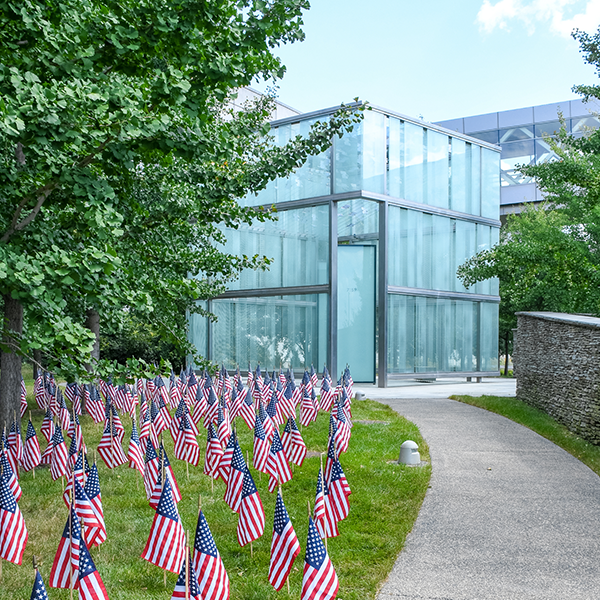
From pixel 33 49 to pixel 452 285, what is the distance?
2239 centimetres

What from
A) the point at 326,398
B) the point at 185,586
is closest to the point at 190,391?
the point at 326,398

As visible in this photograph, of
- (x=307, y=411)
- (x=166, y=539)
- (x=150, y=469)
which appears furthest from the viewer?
(x=307, y=411)

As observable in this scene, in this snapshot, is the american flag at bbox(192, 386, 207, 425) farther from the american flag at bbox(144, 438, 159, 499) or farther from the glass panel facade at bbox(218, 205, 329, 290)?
the glass panel facade at bbox(218, 205, 329, 290)

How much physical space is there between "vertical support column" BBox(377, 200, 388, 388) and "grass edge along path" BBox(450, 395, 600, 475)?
15.2 ft

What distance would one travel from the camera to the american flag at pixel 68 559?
17.4ft

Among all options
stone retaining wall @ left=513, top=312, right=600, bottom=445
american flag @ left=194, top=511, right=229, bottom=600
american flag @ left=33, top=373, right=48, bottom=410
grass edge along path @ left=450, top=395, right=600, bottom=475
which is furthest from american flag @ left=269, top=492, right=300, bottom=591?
american flag @ left=33, top=373, right=48, bottom=410

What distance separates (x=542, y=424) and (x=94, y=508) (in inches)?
398

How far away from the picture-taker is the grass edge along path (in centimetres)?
1120

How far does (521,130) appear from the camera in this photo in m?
60.7

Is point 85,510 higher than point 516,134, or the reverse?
point 516,134

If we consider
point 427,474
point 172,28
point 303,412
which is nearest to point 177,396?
point 303,412

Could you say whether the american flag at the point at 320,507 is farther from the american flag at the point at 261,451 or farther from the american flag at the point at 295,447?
the american flag at the point at 295,447

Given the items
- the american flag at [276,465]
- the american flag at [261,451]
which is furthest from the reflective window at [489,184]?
the american flag at [276,465]

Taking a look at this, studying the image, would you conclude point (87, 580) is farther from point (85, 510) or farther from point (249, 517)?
point (249, 517)
